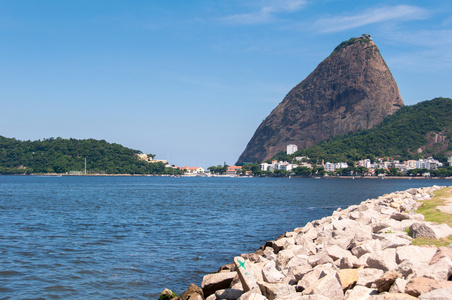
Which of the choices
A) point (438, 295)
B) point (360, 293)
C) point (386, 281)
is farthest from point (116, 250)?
point (438, 295)

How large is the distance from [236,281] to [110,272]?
280 inches

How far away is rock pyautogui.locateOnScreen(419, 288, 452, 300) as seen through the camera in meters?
6.83

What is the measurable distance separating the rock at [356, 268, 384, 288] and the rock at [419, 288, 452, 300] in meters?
1.52

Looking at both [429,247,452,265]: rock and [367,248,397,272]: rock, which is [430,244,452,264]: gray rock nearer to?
[429,247,452,265]: rock

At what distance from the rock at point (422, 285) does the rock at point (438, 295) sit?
215 mm

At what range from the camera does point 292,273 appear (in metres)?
10.7

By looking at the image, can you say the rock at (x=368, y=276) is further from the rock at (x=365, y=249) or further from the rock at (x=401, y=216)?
the rock at (x=401, y=216)

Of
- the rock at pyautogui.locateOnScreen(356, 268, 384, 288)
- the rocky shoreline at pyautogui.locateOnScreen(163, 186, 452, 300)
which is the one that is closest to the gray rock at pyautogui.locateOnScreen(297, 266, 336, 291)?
the rocky shoreline at pyautogui.locateOnScreen(163, 186, 452, 300)

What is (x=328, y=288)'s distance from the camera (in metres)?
8.34

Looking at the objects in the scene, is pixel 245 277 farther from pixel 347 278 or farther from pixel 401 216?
pixel 401 216

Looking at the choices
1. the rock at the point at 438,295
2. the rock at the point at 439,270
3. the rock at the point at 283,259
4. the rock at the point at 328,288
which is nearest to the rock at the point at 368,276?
the rock at the point at 328,288

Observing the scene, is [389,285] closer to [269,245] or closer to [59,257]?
[269,245]

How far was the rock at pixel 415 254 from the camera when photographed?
30.6 ft

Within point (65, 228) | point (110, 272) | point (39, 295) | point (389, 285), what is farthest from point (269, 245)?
point (65, 228)
